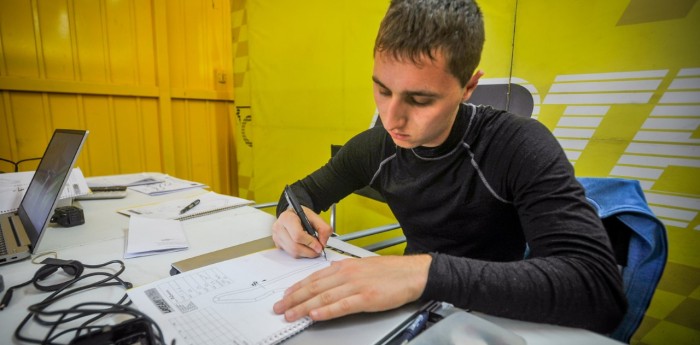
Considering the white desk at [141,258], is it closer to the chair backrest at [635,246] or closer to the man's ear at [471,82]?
the chair backrest at [635,246]

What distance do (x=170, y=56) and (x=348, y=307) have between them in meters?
3.09

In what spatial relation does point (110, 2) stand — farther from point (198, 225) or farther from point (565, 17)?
point (565, 17)

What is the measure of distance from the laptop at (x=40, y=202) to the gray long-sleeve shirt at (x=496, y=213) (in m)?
0.54

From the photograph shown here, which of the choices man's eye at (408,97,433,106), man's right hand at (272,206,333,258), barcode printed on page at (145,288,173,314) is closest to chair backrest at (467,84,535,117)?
man's eye at (408,97,433,106)

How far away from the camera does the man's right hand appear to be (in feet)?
2.43

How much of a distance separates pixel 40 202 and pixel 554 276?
1.21 meters

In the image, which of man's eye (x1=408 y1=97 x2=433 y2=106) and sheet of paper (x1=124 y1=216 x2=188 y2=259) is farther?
sheet of paper (x1=124 y1=216 x2=188 y2=259)

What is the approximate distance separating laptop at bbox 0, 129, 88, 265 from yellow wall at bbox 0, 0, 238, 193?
1672 mm

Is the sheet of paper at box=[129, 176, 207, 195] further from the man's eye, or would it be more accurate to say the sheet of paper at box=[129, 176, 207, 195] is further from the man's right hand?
the man's eye

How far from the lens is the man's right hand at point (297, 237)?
74cm

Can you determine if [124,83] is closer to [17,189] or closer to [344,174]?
[17,189]

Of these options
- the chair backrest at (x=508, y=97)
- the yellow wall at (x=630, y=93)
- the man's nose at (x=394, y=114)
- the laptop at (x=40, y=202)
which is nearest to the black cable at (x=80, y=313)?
the laptop at (x=40, y=202)

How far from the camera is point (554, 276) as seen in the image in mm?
529

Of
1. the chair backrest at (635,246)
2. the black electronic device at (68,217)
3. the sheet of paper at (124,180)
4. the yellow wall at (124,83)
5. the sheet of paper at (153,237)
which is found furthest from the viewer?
the yellow wall at (124,83)
